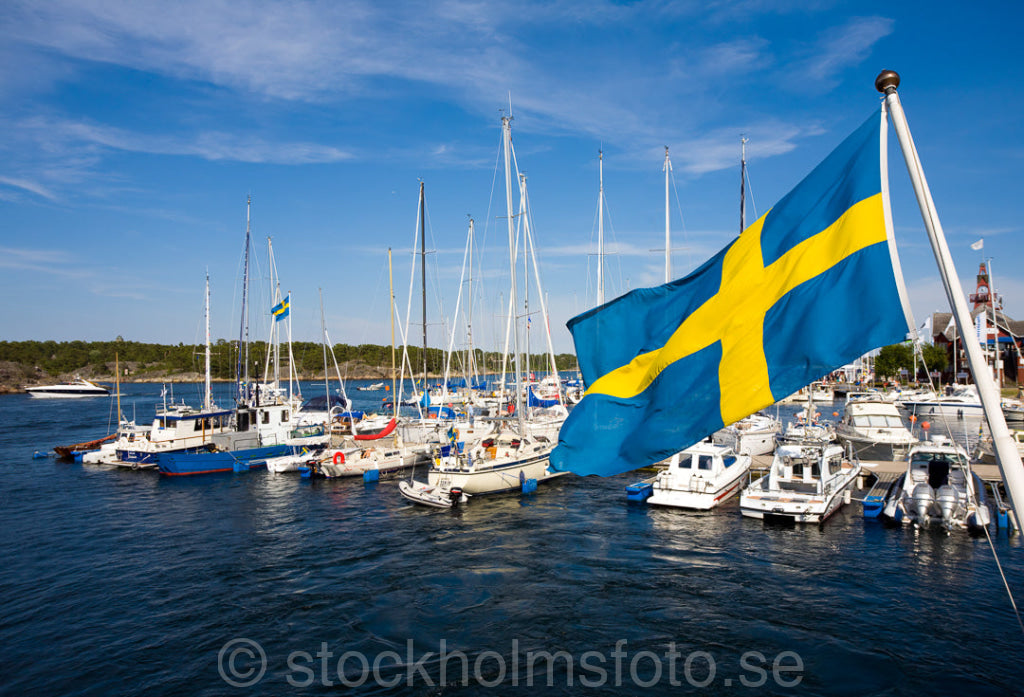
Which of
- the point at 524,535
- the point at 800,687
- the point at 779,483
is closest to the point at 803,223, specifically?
the point at 800,687

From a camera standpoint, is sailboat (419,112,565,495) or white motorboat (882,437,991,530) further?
sailboat (419,112,565,495)

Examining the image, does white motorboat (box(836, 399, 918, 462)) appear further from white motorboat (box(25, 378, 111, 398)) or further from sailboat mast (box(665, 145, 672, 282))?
white motorboat (box(25, 378, 111, 398))

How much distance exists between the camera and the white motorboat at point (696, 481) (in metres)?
26.7

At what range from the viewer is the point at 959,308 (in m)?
4.22

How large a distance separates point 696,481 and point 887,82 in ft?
79.2

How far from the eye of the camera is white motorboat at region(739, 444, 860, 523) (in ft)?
78.5

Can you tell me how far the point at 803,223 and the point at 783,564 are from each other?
53.4 ft

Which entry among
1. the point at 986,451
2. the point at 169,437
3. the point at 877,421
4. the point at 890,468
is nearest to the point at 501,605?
the point at 890,468

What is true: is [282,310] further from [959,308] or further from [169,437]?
[959,308]

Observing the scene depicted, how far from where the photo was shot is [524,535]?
24.0 metres

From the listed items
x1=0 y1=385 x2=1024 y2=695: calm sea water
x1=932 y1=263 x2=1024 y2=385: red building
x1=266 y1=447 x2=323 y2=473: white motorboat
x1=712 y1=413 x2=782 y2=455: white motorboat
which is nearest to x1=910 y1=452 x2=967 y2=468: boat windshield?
x1=0 y1=385 x2=1024 y2=695: calm sea water

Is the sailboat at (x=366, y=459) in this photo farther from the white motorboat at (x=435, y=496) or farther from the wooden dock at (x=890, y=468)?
the wooden dock at (x=890, y=468)

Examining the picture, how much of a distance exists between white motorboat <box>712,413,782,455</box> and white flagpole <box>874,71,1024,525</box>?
3411 cm

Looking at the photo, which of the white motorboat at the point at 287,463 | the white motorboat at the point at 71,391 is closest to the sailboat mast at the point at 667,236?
the white motorboat at the point at 287,463
